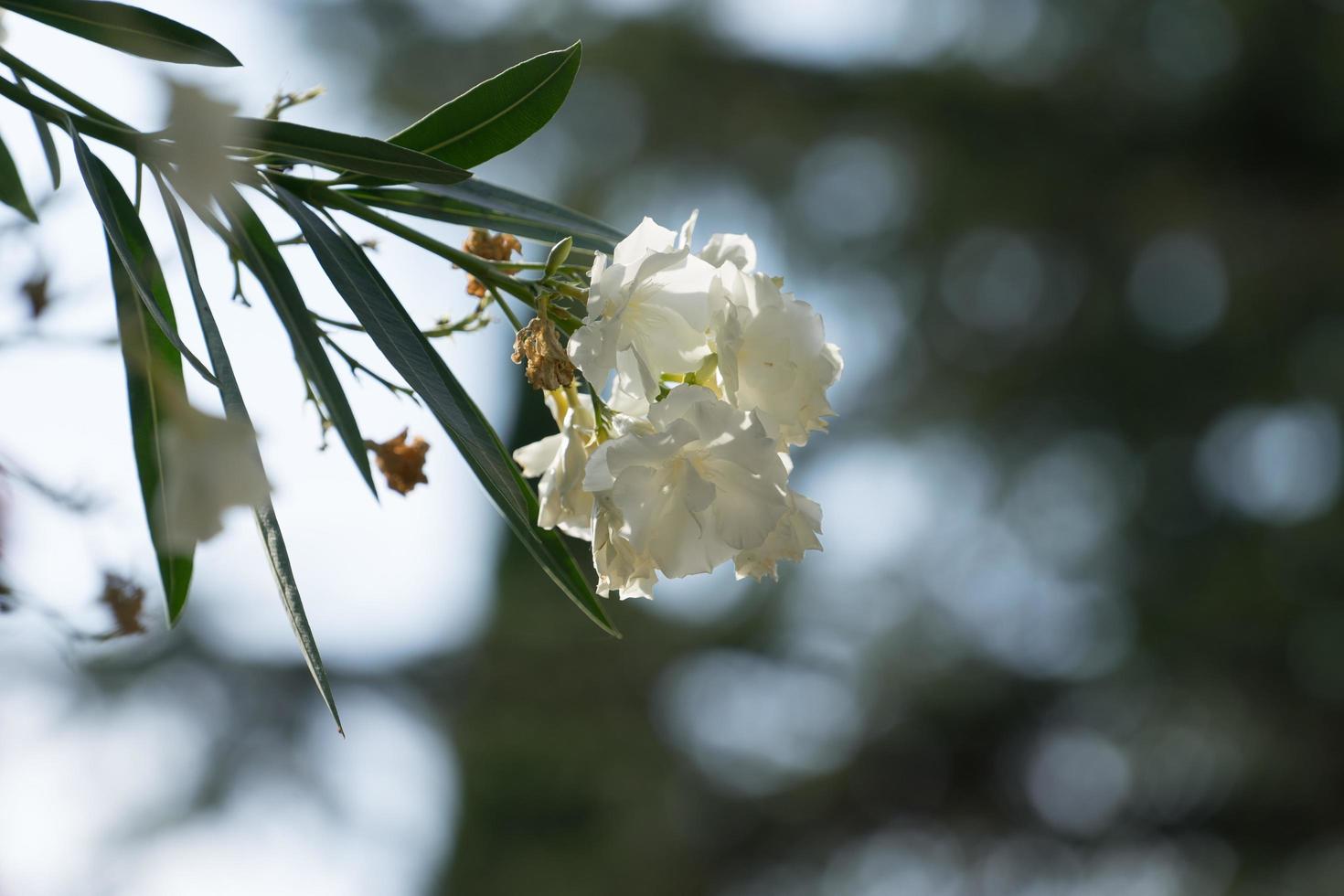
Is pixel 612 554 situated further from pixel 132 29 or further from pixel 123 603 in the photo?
pixel 123 603

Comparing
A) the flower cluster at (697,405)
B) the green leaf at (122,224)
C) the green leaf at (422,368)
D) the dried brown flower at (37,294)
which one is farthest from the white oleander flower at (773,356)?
the dried brown flower at (37,294)

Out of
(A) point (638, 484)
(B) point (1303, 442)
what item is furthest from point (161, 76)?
(B) point (1303, 442)

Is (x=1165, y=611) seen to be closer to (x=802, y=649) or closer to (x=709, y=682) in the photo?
(x=802, y=649)

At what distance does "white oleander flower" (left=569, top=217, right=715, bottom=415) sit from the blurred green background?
11.9 ft

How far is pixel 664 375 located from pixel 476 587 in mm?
4089

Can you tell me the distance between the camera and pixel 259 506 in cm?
46

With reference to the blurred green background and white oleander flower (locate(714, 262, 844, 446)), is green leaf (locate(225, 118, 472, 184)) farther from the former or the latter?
the blurred green background

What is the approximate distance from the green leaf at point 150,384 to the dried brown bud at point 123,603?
0.23 m

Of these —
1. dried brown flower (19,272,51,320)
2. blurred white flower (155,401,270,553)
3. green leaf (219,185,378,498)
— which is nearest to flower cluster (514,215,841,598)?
green leaf (219,185,378,498)

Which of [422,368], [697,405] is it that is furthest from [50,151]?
[697,405]

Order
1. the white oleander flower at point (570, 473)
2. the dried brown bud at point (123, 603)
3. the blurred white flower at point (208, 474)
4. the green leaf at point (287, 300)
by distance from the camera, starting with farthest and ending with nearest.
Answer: the dried brown bud at point (123, 603) → the white oleander flower at point (570, 473) → the green leaf at point (287, 300) → the blurred white flower at point (208, 474)

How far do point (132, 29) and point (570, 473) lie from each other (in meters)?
0.27

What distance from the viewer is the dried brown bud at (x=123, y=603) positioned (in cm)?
74

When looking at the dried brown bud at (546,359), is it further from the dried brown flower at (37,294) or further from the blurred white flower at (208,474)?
A: the dried brown flower at (37,294)
